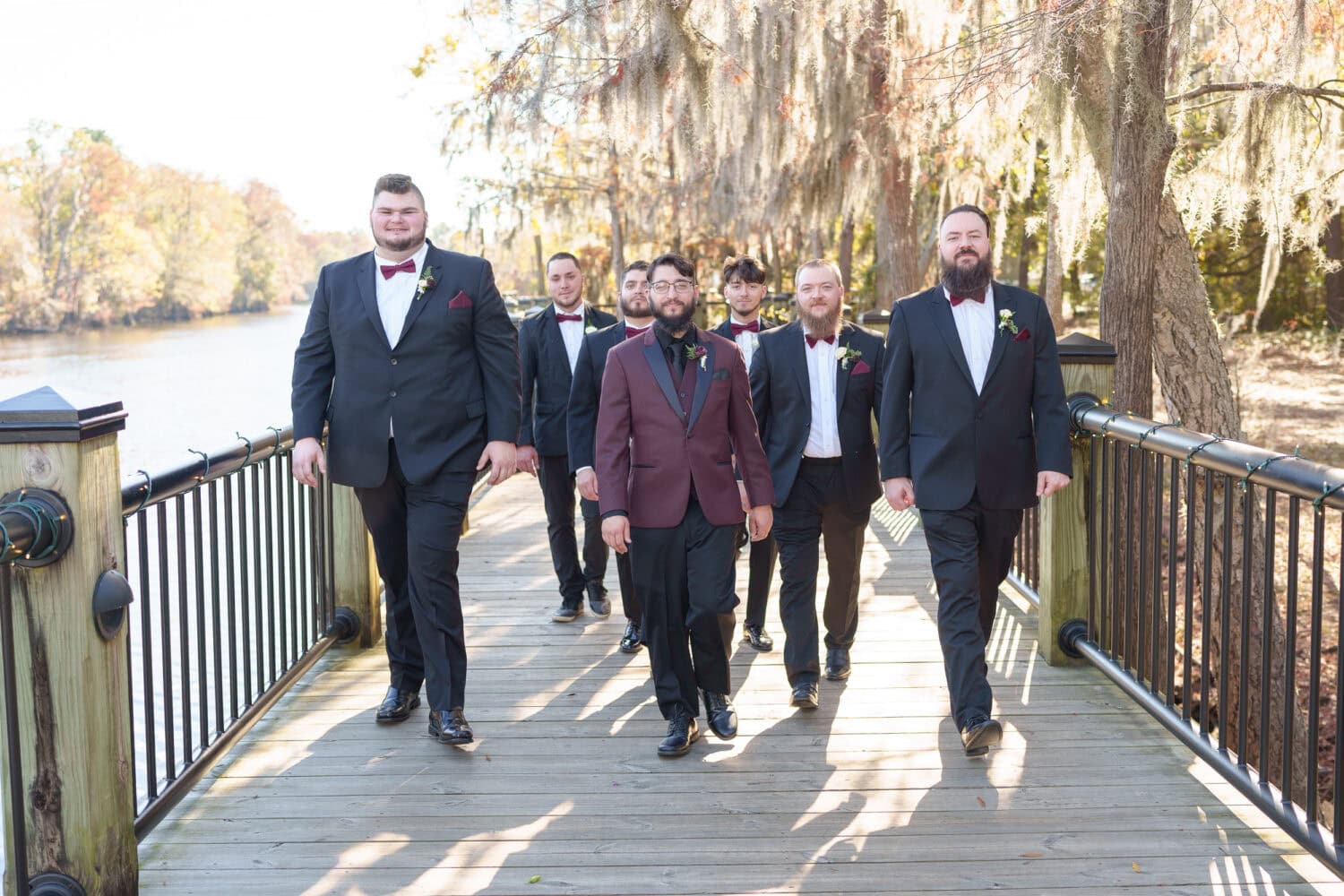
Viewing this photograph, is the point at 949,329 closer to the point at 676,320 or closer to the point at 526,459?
the point at 676,320

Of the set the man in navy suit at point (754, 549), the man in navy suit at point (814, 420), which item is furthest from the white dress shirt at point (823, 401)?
the man in navy suit at point (754, 549)

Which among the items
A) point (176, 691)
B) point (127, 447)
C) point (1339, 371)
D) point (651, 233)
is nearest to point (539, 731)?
point (176, 691)

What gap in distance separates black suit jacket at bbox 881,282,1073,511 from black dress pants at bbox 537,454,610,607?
6.77ft

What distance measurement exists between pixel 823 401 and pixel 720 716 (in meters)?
1.20

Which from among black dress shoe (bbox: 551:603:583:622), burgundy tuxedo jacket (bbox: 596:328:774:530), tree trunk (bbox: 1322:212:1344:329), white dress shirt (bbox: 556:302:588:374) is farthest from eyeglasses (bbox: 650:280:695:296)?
tree trunk (bbox: 1322:212:1344:329)

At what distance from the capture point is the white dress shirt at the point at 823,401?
462 centimetres

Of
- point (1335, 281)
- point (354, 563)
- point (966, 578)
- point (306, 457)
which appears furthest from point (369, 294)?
point (1335, 281)

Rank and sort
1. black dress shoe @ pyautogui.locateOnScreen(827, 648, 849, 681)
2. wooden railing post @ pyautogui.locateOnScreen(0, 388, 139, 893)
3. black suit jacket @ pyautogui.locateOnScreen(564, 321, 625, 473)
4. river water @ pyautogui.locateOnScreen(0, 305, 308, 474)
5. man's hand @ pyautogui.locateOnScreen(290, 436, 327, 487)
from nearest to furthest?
1. wooden railing post @ pyautogui.locateOnScreen(0, 388, 139, 893)
2. man's hand @ pyautogui.locateOnScreen(290, 436, 327, 487)
3. black suit jacket @ pyautogui.locateOnScreen(564, 321, 625, 473)
4. black dress shoe @ pyautogui.locateOnScreen(827, 648, 849, 681)
5. river water @ pyautogui.locateOnScreen(0, 305, 308, 474)

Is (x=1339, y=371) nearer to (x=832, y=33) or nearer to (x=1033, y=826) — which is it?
(x=832, y=33)

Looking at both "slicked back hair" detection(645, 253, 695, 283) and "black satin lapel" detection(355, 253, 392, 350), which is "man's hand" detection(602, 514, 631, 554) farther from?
"black satin lapel" detection(355, 253, 392, 350)

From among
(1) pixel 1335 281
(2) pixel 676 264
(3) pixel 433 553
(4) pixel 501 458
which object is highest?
(1) pixel 1335 281

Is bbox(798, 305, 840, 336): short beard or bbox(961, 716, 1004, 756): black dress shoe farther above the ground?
bbox(798, 305, 840, 336): short beard

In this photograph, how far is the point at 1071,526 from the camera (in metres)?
4.78

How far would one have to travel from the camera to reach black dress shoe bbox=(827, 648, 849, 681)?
15.8 feet
